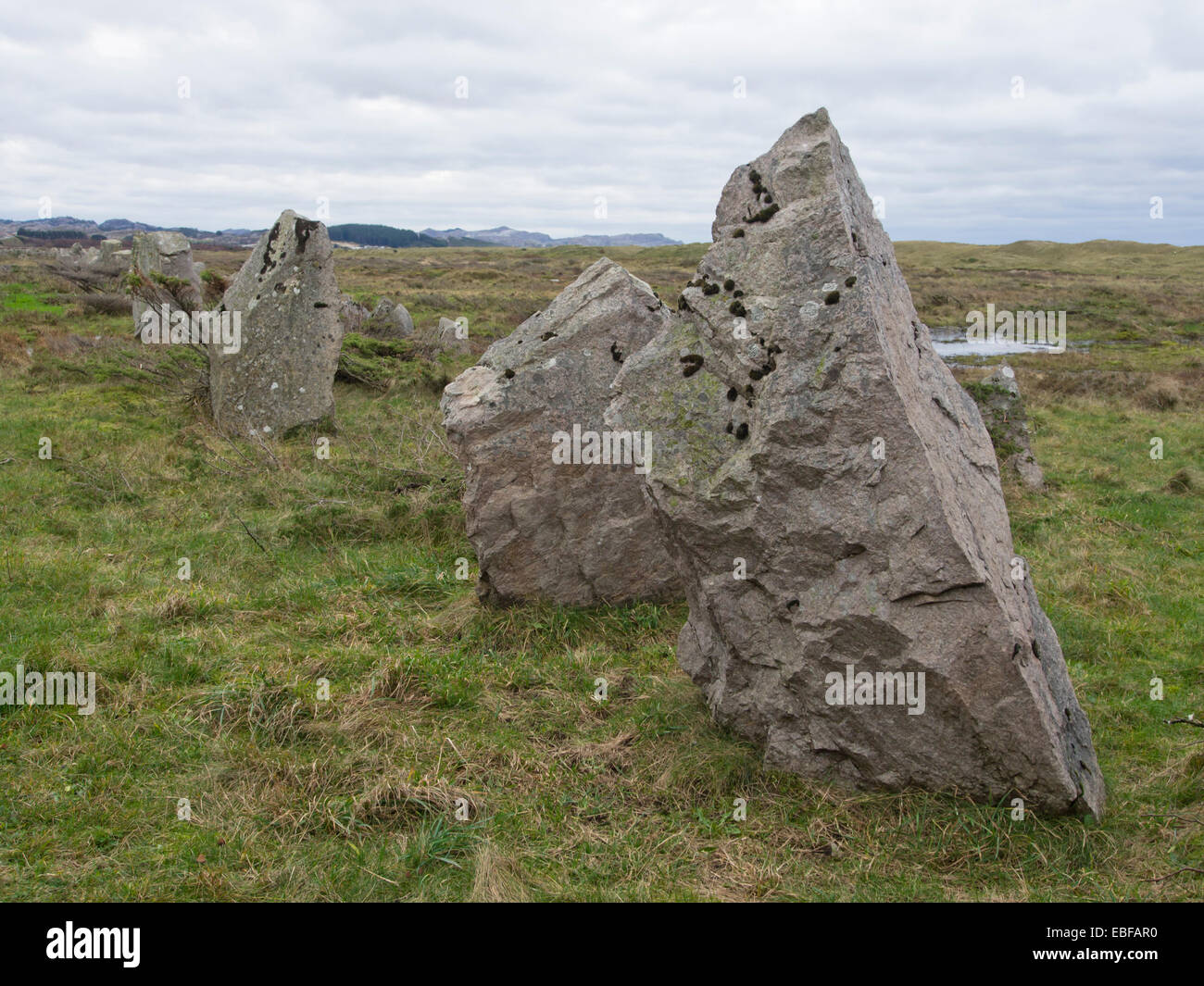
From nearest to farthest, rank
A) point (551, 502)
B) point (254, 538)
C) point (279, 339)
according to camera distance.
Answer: point (551, 502) → point (254, 538) → point (279, 339)

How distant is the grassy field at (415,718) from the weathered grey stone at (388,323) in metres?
11.1

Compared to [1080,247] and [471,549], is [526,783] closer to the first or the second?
[471,549]

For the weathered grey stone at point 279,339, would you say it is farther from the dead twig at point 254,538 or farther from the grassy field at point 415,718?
the dead twig at point 254,538

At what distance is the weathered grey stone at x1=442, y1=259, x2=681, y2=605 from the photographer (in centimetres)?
792

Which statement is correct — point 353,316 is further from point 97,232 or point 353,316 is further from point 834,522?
point 97,232

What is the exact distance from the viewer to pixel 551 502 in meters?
7.93

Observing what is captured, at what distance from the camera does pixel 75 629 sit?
716 centimetres

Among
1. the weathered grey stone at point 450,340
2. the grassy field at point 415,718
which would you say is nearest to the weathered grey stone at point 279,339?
the grassy field at point 415,718

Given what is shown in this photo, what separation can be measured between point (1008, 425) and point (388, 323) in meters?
16.0

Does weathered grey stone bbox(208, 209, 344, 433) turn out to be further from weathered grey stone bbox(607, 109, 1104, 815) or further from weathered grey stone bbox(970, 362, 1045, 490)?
weathered grey stone bbox(970, 362, 1045, 490)

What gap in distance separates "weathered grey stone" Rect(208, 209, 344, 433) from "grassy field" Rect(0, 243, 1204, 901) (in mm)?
779

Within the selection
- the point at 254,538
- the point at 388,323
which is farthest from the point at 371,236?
the point at 254,538
